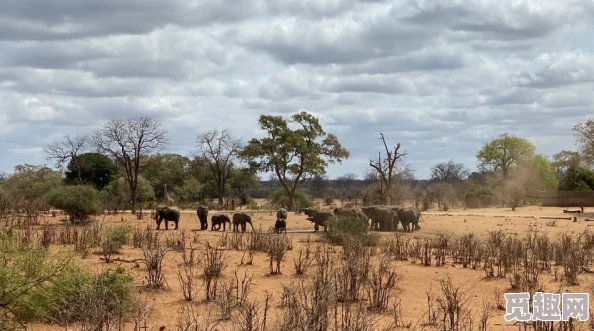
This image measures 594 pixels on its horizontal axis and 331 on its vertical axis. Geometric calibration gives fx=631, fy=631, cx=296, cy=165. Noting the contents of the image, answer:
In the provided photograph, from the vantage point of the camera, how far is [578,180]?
49281 mm

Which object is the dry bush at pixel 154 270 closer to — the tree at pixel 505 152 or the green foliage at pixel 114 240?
the green foliage at pixel 114 240

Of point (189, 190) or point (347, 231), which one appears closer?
point (347, 231)

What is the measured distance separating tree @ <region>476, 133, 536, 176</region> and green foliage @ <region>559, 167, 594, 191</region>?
47.8 ft

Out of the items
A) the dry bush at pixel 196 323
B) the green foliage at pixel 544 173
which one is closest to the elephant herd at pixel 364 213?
the dry bush at pixel 196 323

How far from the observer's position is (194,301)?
11281mm

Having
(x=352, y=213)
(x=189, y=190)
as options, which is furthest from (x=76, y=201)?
(x=189, y=190)

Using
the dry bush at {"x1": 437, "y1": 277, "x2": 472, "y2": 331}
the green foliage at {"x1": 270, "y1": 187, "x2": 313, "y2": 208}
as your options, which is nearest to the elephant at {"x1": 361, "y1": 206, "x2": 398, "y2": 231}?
the dry bush at {"x1": 437, "y1": 277, "x2": 472, "y2": 331}

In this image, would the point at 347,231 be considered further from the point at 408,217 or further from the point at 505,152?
the point at 505,152

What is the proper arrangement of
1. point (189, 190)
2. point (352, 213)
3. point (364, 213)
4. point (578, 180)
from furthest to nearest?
1. point (189, 190)
2. point (578, 180)
3. point (364, 213)
4. point (352, 213)

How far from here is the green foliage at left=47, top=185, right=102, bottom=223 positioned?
89.3 ft

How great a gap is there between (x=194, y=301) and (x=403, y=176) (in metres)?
54.0

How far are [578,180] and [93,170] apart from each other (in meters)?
37.5

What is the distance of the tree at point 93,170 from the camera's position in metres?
46.5

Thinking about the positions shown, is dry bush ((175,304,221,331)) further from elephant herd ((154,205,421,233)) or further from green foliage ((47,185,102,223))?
green foliage ((47,185,102,223))
